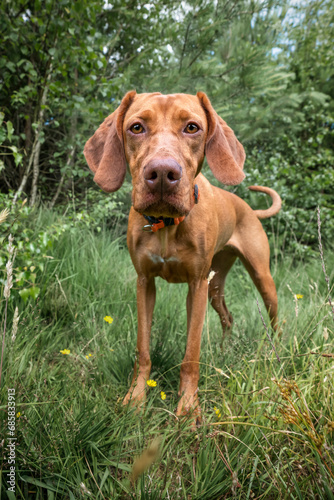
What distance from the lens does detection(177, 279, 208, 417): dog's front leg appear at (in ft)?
6.58

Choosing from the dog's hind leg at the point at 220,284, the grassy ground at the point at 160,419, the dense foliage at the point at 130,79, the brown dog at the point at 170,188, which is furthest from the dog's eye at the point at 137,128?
the dog's hind leg at the point at 220,284

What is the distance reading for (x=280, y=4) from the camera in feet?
15.4

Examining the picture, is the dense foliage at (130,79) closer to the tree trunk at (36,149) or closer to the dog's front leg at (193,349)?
the tree trunk at (36,149)

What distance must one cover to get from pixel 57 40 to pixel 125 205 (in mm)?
2573

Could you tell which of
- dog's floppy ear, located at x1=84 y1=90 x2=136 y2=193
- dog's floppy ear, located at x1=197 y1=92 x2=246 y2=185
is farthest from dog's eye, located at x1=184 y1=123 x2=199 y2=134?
dog's floppy ear, located at x1=84 y1=90 x2=136 y2=193

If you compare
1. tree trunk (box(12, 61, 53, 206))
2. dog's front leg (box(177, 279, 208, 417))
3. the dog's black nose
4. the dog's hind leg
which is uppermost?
the dog's black nose

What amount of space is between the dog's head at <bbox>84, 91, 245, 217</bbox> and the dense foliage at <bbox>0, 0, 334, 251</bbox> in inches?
24.9

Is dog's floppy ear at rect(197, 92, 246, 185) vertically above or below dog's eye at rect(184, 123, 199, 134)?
below

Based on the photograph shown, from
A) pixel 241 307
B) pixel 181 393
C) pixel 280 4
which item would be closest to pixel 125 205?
pixel 241 307

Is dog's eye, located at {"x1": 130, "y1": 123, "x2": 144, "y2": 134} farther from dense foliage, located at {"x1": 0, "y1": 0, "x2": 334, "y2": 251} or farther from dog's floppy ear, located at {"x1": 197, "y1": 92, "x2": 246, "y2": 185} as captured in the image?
dense foliage, located at {"x1": 0, "y1": 0, "x2": 334, "y2": 251}

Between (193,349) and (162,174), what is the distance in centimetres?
109

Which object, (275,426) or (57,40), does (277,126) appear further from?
(275,426)

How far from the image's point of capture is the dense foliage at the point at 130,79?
3.34 meters

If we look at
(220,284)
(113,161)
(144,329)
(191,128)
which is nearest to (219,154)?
(191,128)
